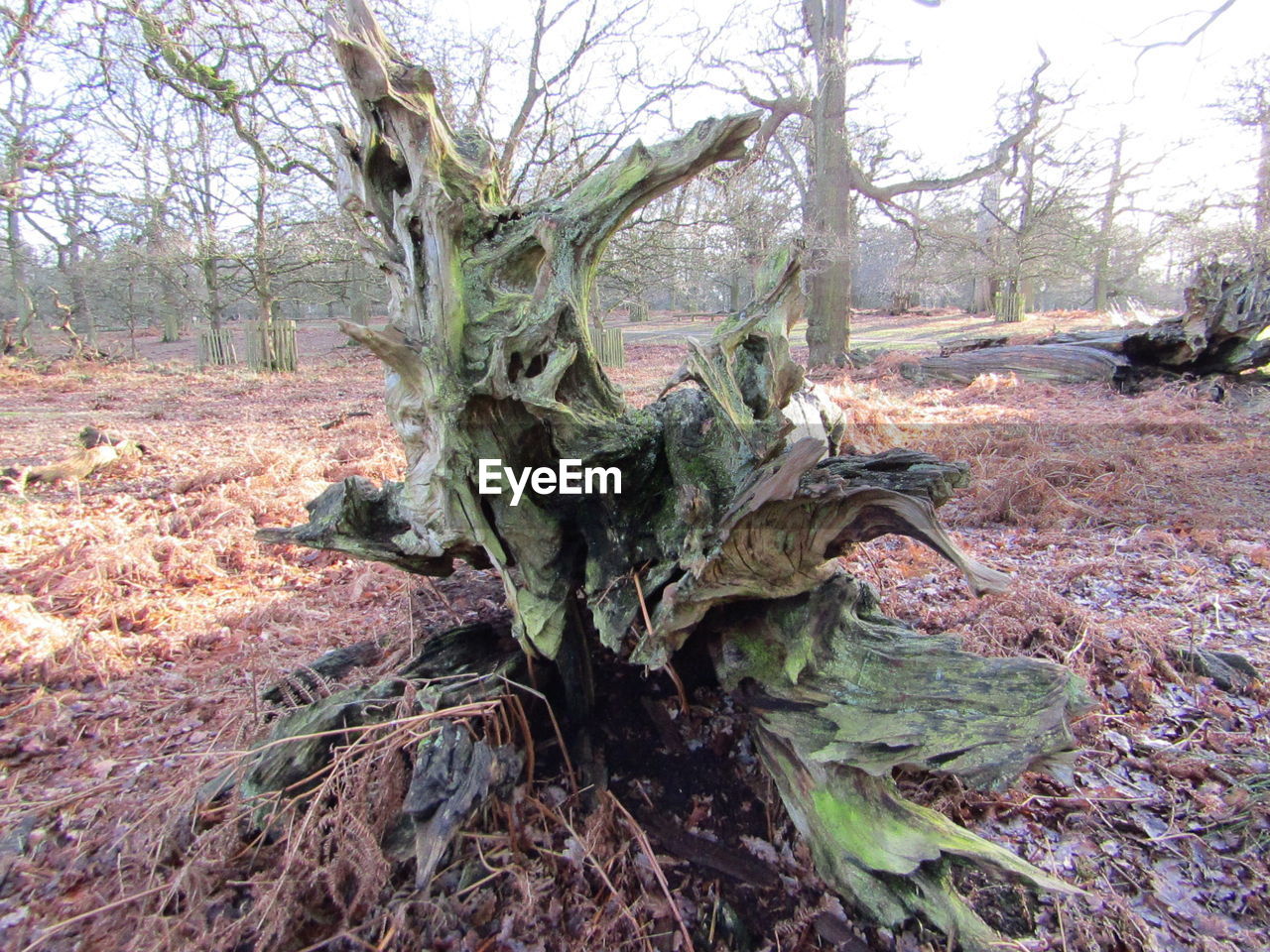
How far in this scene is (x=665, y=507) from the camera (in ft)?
8.42

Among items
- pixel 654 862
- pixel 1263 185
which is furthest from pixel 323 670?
pixel 1263 185

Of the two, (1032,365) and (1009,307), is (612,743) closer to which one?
(1032,365)

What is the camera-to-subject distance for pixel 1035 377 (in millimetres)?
10562

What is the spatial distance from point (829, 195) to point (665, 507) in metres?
11.9

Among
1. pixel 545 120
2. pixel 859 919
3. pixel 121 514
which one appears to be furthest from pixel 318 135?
pixel 859 919

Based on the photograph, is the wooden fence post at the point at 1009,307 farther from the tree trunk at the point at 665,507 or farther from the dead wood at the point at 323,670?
the dead wood at the point at 323,670

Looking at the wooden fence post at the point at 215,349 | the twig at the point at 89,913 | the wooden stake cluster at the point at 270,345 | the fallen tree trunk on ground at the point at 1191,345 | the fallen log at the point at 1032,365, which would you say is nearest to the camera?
the twig at the point at 89,913

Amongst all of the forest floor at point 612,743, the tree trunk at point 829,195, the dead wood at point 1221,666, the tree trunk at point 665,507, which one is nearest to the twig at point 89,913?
the forest floor at point 612,743

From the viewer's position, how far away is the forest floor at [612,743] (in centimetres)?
188

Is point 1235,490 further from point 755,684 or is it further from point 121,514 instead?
point 121,514

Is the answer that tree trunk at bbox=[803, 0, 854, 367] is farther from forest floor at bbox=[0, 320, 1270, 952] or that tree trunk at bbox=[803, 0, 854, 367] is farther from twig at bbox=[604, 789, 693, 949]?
twig at bbox=[604, 789, 693, 949]

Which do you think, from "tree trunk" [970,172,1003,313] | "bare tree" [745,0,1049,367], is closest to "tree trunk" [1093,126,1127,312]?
"tree trunk" [970,172,1003,313]

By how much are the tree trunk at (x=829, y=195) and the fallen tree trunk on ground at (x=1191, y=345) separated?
10.3ft

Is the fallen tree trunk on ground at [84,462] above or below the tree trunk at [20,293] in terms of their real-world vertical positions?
below
